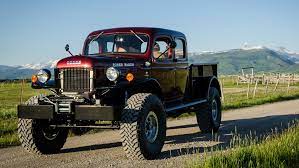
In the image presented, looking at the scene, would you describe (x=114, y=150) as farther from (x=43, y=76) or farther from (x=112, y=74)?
(x=43, y=76)

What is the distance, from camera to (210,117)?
472 inches

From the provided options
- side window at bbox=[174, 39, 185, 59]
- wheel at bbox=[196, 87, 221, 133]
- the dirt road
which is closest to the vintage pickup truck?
side window at bbox=[174, 39, 185, 59]

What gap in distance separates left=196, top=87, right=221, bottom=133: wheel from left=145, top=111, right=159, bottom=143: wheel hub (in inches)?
143

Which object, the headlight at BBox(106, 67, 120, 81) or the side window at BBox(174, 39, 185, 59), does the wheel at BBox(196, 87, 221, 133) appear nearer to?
the side window at BBox(174, 39, 185, 59)

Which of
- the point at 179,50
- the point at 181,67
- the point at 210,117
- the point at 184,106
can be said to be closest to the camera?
the point at 184,106

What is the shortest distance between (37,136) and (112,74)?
2084 mm

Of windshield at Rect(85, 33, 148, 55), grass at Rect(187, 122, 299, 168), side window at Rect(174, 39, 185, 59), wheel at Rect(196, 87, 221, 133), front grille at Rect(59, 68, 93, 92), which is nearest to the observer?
grass at Rect(187, 122, 299, 168)

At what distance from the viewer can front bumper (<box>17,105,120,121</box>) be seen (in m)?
7.62

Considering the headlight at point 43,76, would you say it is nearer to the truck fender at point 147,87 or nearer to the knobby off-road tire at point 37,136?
the knobby off-road tire at point 37,136

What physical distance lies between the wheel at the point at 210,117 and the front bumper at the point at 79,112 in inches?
182

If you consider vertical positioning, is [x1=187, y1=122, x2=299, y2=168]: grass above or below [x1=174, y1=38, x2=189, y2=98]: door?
below

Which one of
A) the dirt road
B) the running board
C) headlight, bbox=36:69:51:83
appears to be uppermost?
headlight, bbox=36:69:51:83

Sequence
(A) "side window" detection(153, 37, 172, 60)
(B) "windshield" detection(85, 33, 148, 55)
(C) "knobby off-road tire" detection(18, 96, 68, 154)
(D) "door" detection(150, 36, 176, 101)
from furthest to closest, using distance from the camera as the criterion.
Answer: (A) "side window" detection(153, 37, 172, 60) → (B) "windshield" detection(85, 33, 148, 55) → (D) "door" detection(150, 36, 176, 101) → (C) "knobby off-road tire" detection(18, 96, 68, 154)

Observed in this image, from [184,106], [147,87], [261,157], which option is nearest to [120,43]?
[147,87]
